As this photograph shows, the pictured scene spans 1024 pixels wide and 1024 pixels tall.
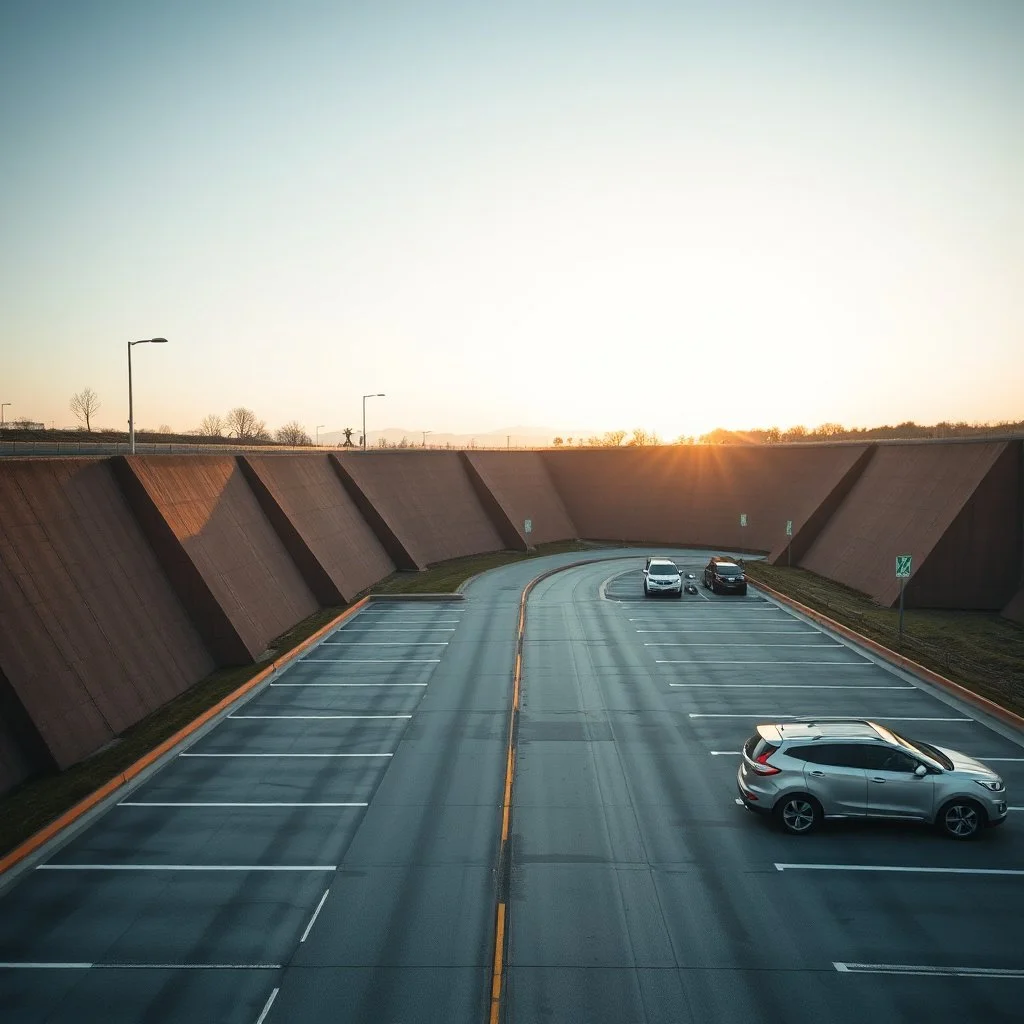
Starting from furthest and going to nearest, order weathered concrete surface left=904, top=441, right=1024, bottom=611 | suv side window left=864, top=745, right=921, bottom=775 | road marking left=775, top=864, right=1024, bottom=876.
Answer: weathered concrete surface left=904, top=441, right=1024, bottom=611, suv side window left=864, top=745, right=921, bottom=775, road marking left=775, top=864, right=1024, bottom=876

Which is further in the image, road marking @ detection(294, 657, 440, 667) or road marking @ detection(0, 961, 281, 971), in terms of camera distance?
road marking @ detection(294, 657, 440, 667)

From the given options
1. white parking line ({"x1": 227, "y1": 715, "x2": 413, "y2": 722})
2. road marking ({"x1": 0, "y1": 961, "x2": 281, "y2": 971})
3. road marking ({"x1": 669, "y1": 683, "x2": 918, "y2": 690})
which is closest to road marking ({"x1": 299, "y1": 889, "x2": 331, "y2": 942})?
road marking ({"x1": 0, "y1": 961, "x2": 281, "y2": 971})

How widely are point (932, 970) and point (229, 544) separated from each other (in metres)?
23.2

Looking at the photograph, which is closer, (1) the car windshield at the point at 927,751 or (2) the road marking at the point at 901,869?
(2) the road marking at the point at 901,869

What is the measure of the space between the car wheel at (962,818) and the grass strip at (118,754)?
14.9 meters

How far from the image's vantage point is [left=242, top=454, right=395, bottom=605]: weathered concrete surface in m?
33.1

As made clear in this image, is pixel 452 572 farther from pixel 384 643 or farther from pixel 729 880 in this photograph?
pixel 729 880

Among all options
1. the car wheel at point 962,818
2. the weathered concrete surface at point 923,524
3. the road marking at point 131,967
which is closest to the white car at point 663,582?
the weathered concrete surface at point 923,524

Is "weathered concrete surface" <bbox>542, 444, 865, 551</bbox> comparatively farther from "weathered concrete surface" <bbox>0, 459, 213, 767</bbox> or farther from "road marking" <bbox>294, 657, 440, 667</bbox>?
"weathered concrete surface" <bbox>0, 459, 213, 767</bbox>

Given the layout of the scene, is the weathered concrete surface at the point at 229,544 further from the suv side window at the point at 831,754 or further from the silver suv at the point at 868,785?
the suv side window at the point at 831,754

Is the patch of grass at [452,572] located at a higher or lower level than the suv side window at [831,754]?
lower

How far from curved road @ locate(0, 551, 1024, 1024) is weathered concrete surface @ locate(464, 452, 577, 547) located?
33.6m

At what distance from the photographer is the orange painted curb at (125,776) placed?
12867 mm

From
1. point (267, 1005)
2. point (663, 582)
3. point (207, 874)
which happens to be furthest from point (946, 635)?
point (267, 1005)
